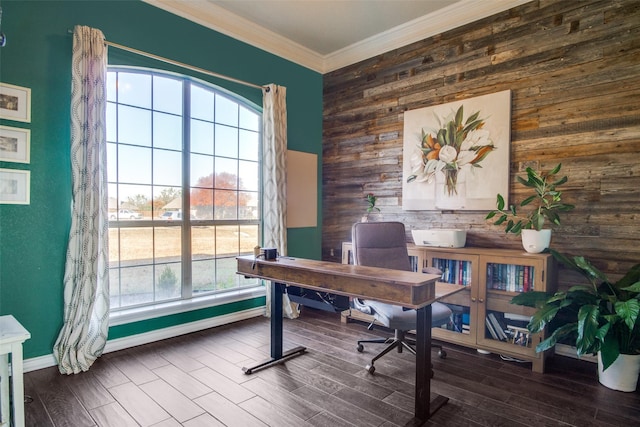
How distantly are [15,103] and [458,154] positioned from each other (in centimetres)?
366

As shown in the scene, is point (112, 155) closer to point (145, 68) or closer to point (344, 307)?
point (145, 68)

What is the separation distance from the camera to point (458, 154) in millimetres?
3445

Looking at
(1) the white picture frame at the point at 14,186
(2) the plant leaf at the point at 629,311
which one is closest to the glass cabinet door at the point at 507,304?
(2) the plant leaf at the point at 629,311

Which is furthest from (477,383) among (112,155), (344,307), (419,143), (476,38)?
(112,155)

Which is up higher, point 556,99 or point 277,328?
point 556,99

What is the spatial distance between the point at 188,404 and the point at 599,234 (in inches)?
127

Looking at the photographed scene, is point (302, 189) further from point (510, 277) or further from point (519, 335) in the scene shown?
point (519, 335)

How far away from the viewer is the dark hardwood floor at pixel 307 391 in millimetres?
2025

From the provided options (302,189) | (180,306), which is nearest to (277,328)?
(180,306)

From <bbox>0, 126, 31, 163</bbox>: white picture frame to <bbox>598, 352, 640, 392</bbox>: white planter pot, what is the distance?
4.25 meters

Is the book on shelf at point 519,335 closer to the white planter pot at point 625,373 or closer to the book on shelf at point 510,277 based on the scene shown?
the book on shelf at point 510,277

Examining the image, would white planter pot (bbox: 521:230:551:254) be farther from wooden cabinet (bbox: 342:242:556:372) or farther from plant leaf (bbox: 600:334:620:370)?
Answer: plant leaf (bbox: 600:334:620:370)

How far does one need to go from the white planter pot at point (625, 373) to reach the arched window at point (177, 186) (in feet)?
10.8

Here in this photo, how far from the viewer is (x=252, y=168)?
408cm
